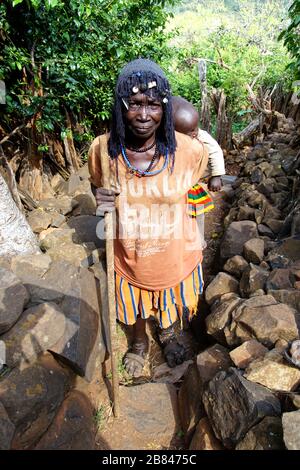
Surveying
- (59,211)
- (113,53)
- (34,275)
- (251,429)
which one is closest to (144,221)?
(34,275)

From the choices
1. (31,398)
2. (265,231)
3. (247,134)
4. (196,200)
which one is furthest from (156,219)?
(247,134)

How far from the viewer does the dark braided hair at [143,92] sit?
156cm

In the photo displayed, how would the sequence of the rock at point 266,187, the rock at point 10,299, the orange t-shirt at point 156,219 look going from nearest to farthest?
the rock at point 10,299 → the orange t-shirt at point 156,219 → the rock at point 266,187

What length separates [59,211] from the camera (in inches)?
135

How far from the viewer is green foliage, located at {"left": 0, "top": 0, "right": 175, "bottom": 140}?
9.18 ft

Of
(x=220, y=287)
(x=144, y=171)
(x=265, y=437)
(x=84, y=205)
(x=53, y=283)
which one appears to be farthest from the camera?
(x=84, y=205)

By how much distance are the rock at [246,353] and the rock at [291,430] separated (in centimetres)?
46

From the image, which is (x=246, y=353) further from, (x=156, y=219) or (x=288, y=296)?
(x=156, y=219)

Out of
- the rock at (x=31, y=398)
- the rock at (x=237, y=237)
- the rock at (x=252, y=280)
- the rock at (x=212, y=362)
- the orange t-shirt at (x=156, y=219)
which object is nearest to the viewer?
the rock at (x=31, y=398)

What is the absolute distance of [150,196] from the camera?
186cm

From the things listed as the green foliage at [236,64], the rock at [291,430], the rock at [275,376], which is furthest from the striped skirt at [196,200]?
the green foliage at [236,64]

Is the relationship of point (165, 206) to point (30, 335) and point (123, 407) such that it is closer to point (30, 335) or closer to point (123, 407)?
point (30, 335)

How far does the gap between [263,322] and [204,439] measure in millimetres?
710

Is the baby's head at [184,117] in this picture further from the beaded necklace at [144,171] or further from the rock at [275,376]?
the rock at [275,376]
